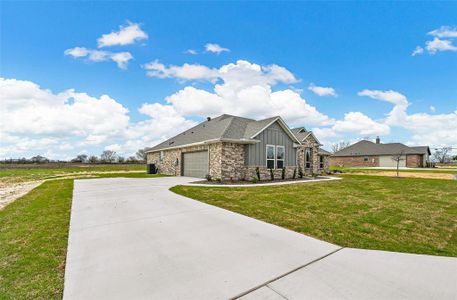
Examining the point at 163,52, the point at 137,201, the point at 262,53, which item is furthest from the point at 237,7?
the point at 137,201

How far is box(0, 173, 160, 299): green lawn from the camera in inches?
101

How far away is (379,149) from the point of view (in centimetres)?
4409

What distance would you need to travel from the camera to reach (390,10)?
40.0 feet

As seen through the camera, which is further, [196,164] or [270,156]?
[196,164]

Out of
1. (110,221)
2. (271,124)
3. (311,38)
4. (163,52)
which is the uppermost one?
(311,38)

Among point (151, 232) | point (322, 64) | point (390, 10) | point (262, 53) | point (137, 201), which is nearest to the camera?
point (151, 232)

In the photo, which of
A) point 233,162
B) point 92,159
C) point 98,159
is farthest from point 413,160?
point 98,159

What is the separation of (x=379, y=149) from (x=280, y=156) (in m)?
38.0

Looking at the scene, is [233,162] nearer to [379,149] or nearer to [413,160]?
[379,149]

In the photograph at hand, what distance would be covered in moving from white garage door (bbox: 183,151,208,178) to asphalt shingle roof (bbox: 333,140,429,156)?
131ft

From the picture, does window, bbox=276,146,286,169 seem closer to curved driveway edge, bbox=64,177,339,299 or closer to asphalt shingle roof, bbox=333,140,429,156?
curved driveway edge, bbox=64,177,339,299

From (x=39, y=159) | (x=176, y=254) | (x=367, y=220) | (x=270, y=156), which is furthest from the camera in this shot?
(x=39, y=159)

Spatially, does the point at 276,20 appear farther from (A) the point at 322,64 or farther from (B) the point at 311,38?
(A) the point at 322,64

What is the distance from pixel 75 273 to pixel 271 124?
47.3 feet
